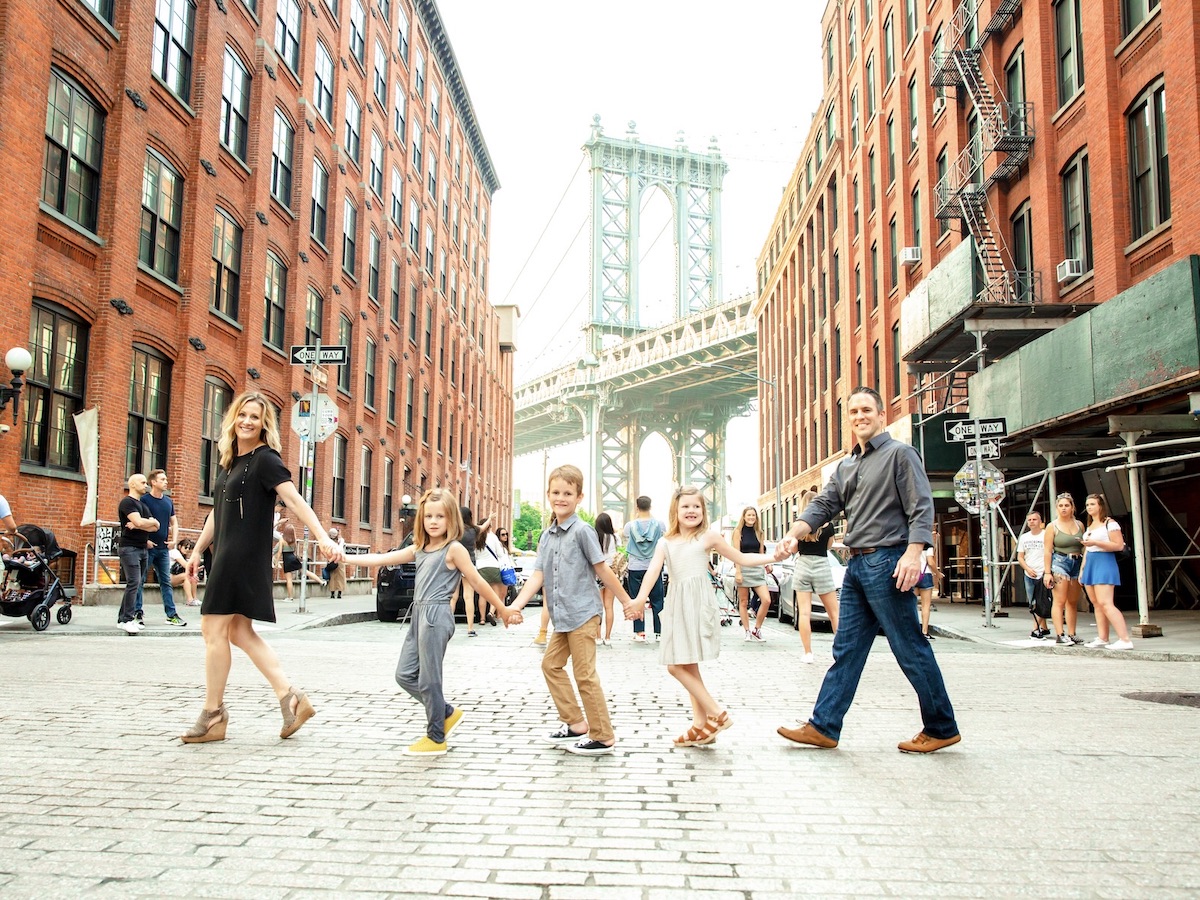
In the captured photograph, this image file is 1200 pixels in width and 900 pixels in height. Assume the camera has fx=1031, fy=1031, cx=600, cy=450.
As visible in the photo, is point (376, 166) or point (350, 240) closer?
point (350, 240)

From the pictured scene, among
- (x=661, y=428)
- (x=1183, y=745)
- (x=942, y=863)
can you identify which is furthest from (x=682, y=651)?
(x=661, y=428)

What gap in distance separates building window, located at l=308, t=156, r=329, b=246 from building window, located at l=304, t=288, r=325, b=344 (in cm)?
161

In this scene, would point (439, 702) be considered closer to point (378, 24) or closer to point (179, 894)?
point (179, 894)

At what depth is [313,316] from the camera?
27578 millimetres

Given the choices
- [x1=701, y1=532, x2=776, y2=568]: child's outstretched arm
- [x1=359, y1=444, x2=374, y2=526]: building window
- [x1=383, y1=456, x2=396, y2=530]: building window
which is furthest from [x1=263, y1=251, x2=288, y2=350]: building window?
[x1=701, y1=532, x2=776, y2=568]: child's outstretched arm

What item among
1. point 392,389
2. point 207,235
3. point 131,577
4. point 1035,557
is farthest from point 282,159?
point 1035,557

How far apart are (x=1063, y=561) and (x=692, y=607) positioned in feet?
26.8

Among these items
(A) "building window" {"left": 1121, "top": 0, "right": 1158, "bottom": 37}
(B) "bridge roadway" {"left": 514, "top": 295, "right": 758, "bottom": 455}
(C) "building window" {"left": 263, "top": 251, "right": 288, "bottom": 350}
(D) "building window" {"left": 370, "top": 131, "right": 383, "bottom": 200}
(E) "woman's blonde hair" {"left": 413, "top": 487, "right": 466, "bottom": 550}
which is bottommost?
(E) "woman's blonde hair" {"left": 413, "top": 487, "right": 466, "bottom": 550}

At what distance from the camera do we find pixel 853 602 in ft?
18.2

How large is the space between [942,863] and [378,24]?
35471 millimetres

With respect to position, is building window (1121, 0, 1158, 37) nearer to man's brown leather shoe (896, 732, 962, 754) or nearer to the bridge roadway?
man's brown leather shoe (896, 732, 962, 754)

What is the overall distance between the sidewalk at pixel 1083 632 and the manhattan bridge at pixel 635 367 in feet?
193

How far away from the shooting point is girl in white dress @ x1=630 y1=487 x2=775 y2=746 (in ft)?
18.3

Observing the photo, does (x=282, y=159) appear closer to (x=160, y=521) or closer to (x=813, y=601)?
(x=160, y=521)
